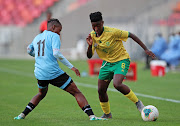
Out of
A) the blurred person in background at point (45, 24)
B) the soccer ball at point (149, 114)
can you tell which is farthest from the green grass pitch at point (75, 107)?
the blurred person in background at point (45, 24)

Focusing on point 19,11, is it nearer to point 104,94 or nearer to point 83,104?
point 104,94

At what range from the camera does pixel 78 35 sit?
3672 centimetres

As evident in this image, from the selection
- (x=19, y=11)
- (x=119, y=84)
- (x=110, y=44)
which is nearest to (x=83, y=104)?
(x=119, y=84)

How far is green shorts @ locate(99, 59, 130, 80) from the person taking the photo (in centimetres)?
802

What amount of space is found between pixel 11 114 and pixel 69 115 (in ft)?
3.84

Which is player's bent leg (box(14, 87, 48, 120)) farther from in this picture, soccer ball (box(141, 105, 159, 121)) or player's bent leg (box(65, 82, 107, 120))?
soccer ball (box(141, 105, 159, 121))

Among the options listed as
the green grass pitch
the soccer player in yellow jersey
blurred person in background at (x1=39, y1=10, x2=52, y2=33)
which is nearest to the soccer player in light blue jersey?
the green grass pitch

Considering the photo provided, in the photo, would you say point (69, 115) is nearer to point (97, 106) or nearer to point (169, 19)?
point (97, 106)

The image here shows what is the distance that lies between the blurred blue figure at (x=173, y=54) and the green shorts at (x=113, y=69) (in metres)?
15.9

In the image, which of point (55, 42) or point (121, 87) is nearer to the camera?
point (55, 42)

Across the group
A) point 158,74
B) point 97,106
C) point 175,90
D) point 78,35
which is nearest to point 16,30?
point 78,35

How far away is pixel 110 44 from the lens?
805 centimetres

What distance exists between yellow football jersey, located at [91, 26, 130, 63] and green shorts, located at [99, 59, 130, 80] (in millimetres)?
79

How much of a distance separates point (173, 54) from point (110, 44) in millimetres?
16328
